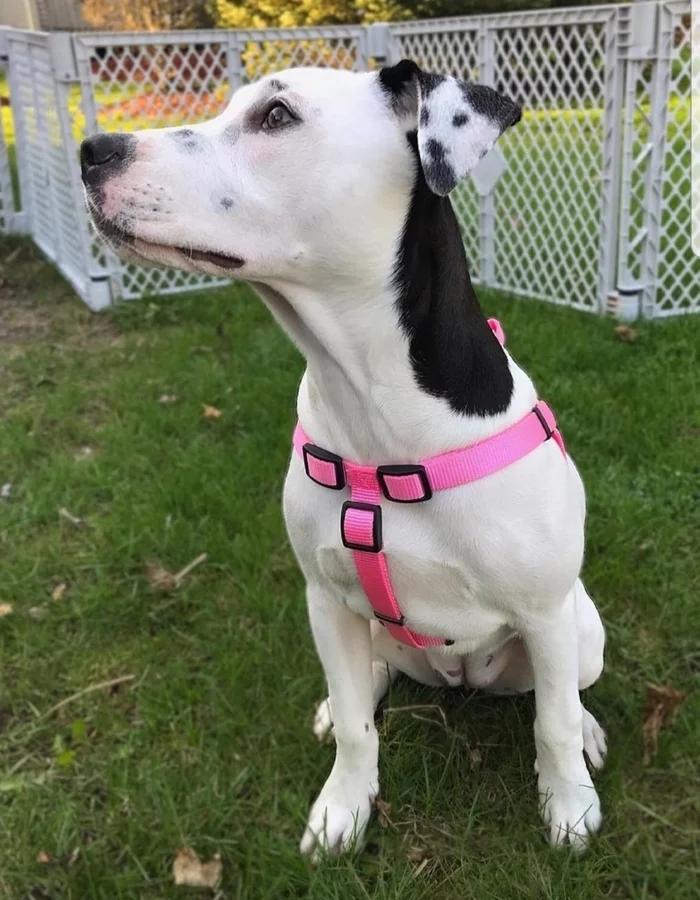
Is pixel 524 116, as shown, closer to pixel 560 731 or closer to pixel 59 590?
pixel 59 590

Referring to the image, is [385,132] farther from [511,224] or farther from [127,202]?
[511,224]

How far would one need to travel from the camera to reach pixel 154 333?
5309 mm

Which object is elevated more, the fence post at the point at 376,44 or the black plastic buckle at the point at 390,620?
the fence post at the point at 376,44

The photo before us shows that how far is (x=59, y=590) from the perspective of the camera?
10.4ft

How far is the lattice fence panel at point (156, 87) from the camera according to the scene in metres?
5.50

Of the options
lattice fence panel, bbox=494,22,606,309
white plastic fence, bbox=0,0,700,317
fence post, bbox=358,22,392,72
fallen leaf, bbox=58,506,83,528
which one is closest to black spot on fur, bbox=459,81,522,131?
fallen leaf, bbox=58,506,83,528

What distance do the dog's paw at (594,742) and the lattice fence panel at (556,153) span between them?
318 cm

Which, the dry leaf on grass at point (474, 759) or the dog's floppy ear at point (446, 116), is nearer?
the dog's floppy ear at point (446, 116)

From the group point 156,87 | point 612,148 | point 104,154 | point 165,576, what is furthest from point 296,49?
point 104,154

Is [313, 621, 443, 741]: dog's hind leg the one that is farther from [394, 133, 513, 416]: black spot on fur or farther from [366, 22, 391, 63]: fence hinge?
[366, 22, 391, 63]: fence hinge

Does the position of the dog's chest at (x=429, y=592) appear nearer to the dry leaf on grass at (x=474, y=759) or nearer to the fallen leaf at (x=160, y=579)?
the dry leaf on grass at (x=474, y=759)

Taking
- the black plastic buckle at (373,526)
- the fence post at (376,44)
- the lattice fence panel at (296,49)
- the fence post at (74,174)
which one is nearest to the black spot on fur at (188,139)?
the black plastic buckle at (373,526)

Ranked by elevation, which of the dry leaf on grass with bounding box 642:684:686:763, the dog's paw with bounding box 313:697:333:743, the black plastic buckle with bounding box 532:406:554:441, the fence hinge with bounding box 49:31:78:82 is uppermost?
the black plastic buckle with bounding box 532:406:554:441

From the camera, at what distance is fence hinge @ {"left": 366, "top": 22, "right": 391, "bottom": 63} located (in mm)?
5750
